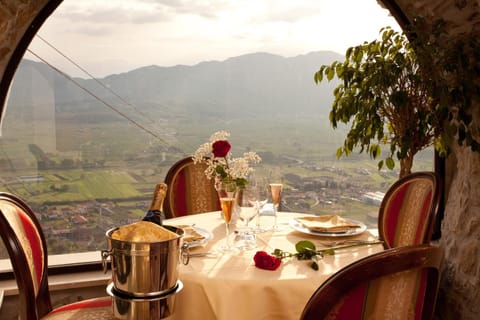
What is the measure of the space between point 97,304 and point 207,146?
0.71m

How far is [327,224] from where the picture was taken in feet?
7.19

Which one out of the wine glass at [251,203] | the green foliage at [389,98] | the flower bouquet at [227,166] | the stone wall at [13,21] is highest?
the stone wall at [13,21]

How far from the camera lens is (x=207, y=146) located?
82.2 inches

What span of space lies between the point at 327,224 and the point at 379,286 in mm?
1069

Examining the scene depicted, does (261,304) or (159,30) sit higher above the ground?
(159,30)

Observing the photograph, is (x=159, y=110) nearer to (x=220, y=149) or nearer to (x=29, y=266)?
(x=220, y=149)

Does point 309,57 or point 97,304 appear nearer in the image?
point 97,304

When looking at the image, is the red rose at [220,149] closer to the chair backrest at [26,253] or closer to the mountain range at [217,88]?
the chair backrest at [26,253]

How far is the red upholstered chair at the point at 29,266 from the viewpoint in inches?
68.5

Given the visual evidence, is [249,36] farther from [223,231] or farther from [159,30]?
[223,231]

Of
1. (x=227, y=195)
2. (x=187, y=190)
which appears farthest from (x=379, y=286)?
(x=187, y=190)

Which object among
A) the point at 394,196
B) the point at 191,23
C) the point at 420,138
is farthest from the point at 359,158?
the point at 191,23

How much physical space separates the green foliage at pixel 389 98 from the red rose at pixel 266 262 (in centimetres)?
125

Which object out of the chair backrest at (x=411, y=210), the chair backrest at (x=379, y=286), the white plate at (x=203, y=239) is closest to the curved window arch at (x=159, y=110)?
the chair backrest at (x=411, y=210)
